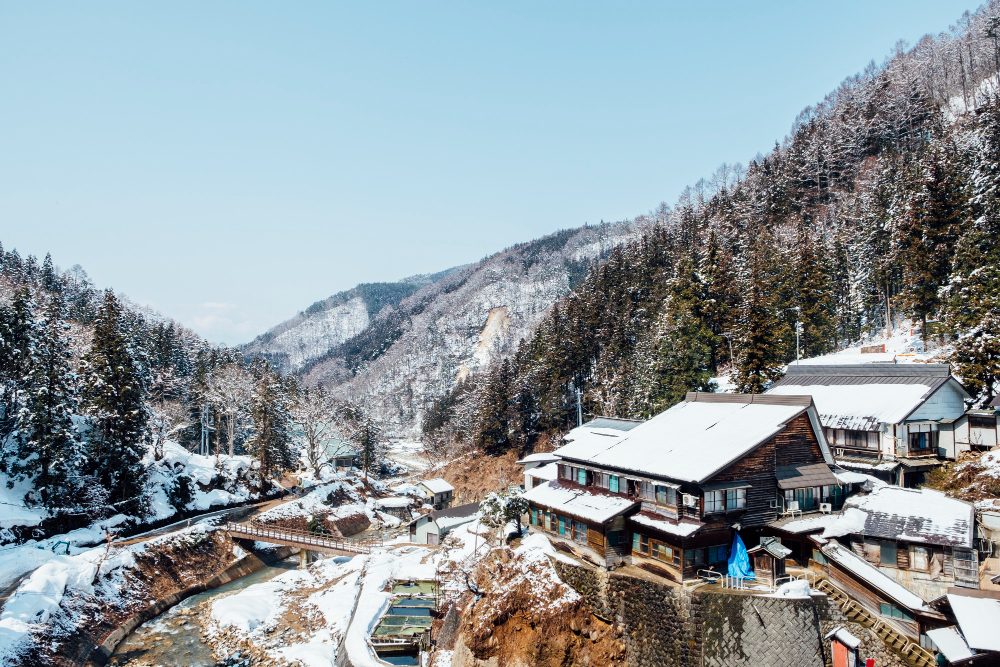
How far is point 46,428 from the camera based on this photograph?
34312 mm

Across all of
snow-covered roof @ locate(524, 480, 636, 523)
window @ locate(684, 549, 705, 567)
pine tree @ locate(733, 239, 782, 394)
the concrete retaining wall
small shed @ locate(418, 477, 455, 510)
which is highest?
pine tree @ locate(733, 239, 782, 394)

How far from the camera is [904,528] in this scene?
62.7 ft

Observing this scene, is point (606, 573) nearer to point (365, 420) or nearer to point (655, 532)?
point (655, 532)

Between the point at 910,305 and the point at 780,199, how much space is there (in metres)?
32.8

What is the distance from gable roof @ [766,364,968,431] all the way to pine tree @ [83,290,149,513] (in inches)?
1782

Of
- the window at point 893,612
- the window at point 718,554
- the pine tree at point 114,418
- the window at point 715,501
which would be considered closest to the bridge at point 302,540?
the pine tree at point 114,418

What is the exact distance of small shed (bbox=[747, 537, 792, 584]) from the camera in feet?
65.6

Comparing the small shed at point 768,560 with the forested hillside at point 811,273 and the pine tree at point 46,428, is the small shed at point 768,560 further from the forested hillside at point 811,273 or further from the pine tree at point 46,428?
the pine tree at point 46,428

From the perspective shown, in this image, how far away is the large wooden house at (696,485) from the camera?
68.1 feet

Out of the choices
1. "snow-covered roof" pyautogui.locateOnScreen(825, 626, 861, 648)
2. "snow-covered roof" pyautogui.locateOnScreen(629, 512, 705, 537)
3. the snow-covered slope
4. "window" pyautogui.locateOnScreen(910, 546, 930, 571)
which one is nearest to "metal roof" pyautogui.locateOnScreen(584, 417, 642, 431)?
"snow-covered roof" pyautogui.locateOnScreen(629, 512, 705, 537)

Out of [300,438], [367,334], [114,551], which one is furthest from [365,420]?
[367,334]

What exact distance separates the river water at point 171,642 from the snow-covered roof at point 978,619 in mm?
29537

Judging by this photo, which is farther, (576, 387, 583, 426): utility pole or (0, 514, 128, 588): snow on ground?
(576, 387, 583, 426): utility pole

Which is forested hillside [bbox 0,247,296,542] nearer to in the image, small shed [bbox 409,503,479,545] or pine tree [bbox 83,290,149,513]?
pine tree [bbox 83,290,149,513]
